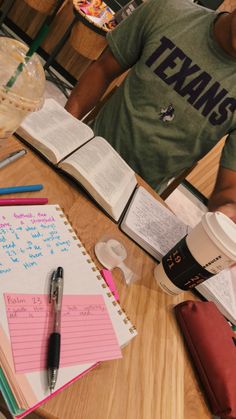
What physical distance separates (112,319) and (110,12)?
2.70 meters

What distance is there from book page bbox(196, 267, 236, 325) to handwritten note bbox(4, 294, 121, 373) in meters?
0.35

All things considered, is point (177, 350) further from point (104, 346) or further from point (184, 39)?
point (184, 39)

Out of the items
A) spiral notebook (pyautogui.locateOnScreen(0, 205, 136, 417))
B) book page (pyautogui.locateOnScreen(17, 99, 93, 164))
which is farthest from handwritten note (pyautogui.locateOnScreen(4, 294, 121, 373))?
book page (pyautogui.locateOnScreen(17, 99, 93, 164))

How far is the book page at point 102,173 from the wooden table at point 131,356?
1.2 inches

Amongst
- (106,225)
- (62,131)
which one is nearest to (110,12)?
(62,131)

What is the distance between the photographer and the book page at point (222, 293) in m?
0.85

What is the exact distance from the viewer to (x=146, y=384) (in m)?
0.58

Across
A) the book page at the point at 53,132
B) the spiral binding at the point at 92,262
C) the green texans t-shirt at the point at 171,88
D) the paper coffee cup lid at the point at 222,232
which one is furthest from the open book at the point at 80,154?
the green texans t-shirt at the point at 171,88

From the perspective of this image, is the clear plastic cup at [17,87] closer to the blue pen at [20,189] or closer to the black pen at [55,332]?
the blue pen at [20,189]

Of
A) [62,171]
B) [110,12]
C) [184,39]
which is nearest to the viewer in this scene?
[62,171]

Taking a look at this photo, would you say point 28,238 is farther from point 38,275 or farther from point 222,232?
point 222,232

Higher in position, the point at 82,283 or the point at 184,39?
the point at 184,39

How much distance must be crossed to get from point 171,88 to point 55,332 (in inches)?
38.4

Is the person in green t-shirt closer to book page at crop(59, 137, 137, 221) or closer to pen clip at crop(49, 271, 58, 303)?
book page at crop(59, 137, 137, 221)
